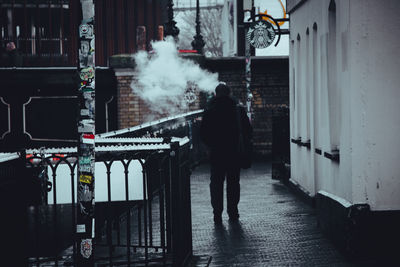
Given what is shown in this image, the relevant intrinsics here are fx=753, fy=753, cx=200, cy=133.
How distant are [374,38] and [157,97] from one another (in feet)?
40.9

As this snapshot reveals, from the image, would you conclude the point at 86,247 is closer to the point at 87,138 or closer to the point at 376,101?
the point at 87,138

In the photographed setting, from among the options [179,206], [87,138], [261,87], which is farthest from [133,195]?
[261,87]

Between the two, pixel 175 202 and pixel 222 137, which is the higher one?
pixel 222 137

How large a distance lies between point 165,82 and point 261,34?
122 inches

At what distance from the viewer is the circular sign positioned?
67.7 feet

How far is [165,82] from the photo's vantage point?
1984cm

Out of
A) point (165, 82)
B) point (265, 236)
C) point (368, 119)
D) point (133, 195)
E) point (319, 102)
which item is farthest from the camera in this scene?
point (165, 82)

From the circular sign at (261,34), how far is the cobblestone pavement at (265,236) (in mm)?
7857

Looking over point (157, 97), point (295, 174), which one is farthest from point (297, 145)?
point (157, 97)

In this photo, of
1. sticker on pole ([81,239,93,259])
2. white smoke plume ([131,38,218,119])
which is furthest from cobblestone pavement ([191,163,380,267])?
white smoke plume ([131,38,218,119])

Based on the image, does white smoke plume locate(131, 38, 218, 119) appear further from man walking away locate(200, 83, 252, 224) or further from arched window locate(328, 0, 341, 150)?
arched window locate(328, 0, 341, 150)

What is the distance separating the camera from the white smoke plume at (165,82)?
19812 mm

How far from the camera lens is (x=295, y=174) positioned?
13773 mm

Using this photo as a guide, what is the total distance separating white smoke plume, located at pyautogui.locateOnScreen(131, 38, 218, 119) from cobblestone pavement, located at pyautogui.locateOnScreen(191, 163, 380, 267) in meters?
6.73
